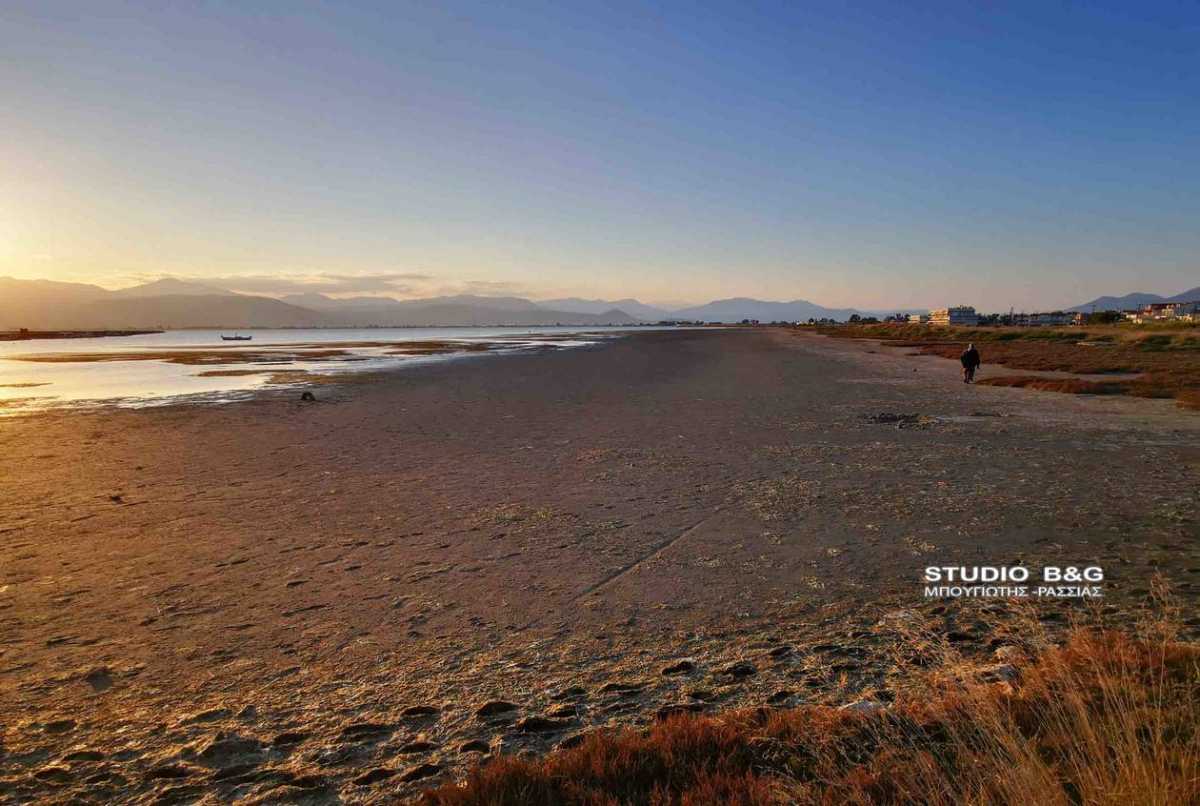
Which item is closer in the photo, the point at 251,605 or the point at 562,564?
the point at 251,605

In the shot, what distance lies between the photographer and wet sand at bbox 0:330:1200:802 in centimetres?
475

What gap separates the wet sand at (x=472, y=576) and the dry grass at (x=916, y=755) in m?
0.57

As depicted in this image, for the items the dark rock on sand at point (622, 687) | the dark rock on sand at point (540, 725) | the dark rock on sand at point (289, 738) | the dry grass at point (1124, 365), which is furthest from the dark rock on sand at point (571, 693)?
the dry grass at point (1124, 365)

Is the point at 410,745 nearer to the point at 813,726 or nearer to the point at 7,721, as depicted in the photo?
the point at 813,726

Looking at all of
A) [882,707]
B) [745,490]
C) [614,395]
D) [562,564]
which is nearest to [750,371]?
[614,395]

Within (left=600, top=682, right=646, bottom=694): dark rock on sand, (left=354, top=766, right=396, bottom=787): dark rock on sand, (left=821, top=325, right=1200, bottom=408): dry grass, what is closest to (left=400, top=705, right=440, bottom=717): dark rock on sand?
(left=354, top=766, right=396, bottom=787): dark rock on sand

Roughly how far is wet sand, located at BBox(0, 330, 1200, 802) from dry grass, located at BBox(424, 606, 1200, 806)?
57cm

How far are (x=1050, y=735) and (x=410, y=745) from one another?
4.05m

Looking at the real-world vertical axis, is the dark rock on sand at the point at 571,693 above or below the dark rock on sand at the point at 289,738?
above

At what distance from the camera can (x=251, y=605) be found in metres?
7.06

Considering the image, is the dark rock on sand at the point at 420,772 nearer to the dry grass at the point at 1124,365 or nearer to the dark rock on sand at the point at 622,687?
the dark rock on sand at the point at 622,687

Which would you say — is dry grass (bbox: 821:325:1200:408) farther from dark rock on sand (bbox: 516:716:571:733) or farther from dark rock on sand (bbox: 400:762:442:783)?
dark rock on sand (bbox: 400:762:442:783)

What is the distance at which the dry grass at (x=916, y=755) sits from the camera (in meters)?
3.22

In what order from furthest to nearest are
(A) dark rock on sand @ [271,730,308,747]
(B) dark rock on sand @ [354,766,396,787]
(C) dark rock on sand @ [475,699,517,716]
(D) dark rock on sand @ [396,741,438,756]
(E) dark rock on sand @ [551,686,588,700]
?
(E) dark rock on sand @ [551,686,588,700] < (C) dark rock on sand @ [475,699,517,716] < (A) dark rock on sand @ [271,730,308,747] < (D) dark rock on sand @ [396,741,438,756] < (B) dark rock on sand @ [354,766,396,787]
